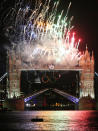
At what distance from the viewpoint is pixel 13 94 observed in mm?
75750

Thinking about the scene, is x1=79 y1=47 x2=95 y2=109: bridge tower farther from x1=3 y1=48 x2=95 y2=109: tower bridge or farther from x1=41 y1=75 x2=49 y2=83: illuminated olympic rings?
x1=41 y1=75 x2=49 y2=83: illuminated olympic rings

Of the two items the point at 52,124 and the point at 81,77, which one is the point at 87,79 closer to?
the point at 81,77

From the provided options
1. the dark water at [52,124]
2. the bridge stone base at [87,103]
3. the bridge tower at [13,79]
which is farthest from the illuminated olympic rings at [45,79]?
the dark water at [52,124]

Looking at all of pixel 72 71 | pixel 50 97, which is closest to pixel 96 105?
pixel 72 71

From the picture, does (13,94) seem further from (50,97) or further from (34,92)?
(50,97)

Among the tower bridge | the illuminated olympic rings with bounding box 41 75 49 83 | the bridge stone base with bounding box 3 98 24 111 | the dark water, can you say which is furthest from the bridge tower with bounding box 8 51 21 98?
the dark water

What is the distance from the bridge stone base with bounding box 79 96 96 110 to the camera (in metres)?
73.5

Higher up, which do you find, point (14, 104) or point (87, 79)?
point (87, 79)

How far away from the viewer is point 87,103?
7450 cm

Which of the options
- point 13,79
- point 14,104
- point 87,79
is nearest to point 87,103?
point 87,79

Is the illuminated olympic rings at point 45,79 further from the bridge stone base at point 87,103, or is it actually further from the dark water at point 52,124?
the dark water at point 52,124

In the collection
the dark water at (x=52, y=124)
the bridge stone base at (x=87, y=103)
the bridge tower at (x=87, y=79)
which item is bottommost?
the dark water at (x=52, y=124)

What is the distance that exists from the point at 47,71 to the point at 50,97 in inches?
952

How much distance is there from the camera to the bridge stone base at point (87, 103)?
73500 mm
